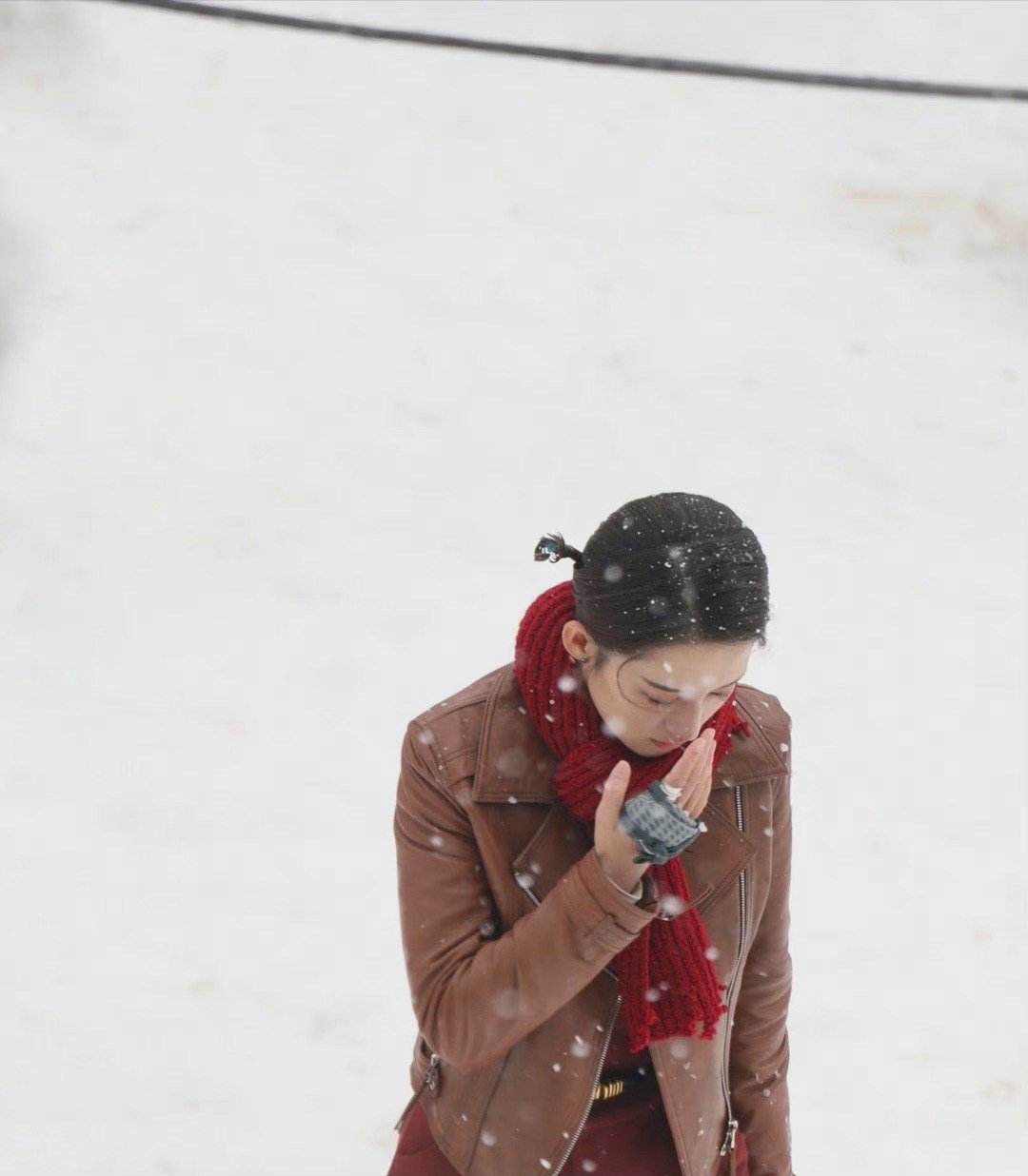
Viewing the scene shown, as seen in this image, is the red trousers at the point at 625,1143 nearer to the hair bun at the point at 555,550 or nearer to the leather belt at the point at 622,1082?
the leather belt at the point at 622,1082

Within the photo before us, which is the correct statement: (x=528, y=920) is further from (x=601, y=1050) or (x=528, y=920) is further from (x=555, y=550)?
(x=555, y=550)

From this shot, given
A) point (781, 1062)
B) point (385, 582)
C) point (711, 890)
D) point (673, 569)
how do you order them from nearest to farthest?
1. point (673, 569)
2. point (711, 890)
3. point (781, 1062)
4. point (385, 582)

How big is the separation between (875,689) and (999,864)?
0.67 metres

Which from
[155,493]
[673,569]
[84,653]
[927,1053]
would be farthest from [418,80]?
[673,569]

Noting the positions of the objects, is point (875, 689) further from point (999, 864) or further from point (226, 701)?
point (226, 701)

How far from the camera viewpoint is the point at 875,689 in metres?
4.11

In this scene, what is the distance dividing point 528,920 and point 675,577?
0.45 m

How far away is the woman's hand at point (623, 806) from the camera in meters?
1.56

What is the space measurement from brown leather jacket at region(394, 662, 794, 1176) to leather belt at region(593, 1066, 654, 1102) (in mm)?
81

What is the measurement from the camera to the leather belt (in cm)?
182

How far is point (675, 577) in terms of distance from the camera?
5.06ft

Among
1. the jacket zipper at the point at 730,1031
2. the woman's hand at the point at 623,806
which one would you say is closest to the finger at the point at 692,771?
the woman's hand at the point at 623,806

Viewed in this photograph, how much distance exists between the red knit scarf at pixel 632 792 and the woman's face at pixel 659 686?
0.08ft

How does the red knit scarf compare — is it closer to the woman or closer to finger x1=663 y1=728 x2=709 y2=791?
the woman
